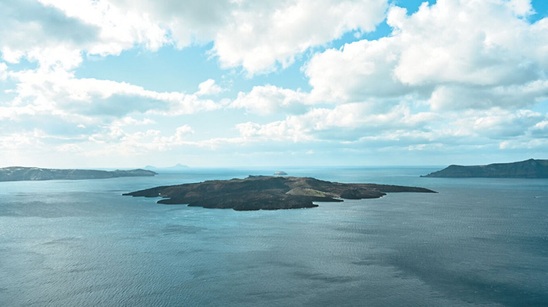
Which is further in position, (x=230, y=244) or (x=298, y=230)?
(x=298, y=230)

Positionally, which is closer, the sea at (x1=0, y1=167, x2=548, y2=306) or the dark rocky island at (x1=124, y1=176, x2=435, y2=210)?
the sea at (x1=0, y1=167, x2=548, y2=306)

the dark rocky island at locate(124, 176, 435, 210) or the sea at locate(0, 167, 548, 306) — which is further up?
the dark rocky island at locate(124, 176, 435, 210)

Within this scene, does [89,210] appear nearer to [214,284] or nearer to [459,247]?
[214,284]

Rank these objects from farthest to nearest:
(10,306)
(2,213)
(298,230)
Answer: (2,213), (298,230), (10,306)

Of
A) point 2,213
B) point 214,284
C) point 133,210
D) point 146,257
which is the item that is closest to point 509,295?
point 214,284

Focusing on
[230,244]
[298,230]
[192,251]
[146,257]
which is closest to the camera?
[146,257]

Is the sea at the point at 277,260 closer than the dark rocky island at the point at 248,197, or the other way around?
the sea at the point at 277,260

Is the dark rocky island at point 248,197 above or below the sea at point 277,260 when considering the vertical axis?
above
